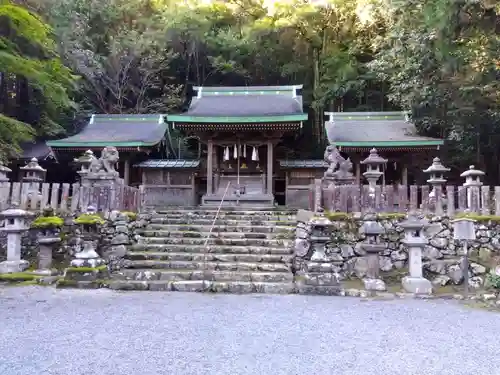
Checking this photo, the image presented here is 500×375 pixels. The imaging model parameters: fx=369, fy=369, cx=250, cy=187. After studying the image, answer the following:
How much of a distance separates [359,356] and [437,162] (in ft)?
23.0

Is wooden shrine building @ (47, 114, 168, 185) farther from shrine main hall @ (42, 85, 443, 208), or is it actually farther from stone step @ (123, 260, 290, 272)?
stone step @ (123, 260, 290, 272)

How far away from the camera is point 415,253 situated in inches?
267

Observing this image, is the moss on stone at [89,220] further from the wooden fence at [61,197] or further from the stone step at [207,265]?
the stone step at [207,265]

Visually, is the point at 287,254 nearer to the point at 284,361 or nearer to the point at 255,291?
the point at 255,291

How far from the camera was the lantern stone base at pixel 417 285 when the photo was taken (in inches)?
256

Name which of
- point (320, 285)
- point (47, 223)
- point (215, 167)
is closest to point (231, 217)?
point (320, 285)

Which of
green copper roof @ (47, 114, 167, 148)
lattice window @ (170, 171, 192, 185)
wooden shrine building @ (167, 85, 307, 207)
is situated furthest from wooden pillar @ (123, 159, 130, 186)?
wooden shrine building @ (167, 85, 307, 207)

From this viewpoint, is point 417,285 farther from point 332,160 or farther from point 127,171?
point 127,171

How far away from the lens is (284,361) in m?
3.43

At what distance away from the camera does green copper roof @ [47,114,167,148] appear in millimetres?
14297

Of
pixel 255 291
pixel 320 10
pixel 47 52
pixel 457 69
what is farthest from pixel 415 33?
pixel 47 52

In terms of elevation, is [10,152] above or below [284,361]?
above

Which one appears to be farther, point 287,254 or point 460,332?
point 287,254

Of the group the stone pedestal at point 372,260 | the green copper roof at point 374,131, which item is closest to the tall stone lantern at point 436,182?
the stone pedestal at point 372,260
